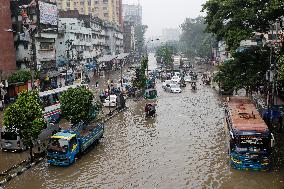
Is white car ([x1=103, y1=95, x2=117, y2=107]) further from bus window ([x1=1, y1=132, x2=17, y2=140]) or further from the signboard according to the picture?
the signboard

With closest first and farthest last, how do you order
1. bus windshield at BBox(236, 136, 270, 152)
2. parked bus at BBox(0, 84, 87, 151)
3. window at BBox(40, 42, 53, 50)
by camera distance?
bus windshield at BBox(236, 136, 270, 152)
parked bus at BBox(0, 84, 87, 151)
window at BBox(40, 42, 53, 50)

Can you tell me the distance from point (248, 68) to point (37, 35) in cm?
3987

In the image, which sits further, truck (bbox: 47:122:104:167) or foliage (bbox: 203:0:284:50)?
foliage (bbox: 203:0:284:50)

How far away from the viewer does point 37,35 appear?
62781 millimetres

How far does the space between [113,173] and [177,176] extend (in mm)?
3945

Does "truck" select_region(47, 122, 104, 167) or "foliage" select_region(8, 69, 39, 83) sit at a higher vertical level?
"foliage" select_region(8, 69, 39, 83)

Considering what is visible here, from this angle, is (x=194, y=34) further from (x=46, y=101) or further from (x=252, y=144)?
(x=252, y=144)

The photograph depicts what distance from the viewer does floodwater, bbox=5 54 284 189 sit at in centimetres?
2173

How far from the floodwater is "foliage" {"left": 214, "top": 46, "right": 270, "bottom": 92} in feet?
15.7

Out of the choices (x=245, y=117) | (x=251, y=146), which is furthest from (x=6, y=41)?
(x=251, y=146)

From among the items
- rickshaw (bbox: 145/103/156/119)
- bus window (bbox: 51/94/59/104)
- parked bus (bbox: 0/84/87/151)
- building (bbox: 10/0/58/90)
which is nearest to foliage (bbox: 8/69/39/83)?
building (bbox: 10/0/58/90)

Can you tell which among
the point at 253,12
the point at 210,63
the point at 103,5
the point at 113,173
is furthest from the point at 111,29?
the point at 113,173

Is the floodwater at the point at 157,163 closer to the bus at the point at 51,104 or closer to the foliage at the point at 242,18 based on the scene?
the bus at the point at 51,104

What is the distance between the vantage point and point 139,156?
27.0m
